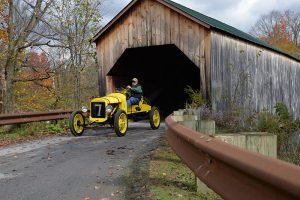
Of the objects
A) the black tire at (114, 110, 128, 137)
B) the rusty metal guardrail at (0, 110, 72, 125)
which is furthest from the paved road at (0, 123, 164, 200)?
the rusty metal guardrail at (0, 110, 72, 125)

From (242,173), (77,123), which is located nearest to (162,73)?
(77,123)

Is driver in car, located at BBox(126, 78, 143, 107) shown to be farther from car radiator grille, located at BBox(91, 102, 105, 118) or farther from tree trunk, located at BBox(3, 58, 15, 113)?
tree trunk, located at BBox(3, 58, 15, 113)

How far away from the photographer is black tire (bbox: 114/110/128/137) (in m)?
10.4

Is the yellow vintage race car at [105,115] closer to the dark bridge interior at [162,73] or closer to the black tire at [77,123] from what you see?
the black tire at [77,123]

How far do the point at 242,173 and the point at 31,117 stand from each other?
11.3 metres

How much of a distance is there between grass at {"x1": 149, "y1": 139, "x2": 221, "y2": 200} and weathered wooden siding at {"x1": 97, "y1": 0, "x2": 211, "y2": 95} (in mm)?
9568

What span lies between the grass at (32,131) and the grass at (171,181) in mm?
6057

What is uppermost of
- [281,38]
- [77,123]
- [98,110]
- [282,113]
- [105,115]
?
[281,38]

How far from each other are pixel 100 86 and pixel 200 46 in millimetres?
5480

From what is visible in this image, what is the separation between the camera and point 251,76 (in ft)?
62.4

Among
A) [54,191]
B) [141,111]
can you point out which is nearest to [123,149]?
[54,191]

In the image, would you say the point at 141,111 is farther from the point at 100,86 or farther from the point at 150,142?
the point at 100,86

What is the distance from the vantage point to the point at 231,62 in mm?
16922

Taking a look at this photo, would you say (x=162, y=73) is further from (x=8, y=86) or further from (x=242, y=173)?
(x=242, y=173)
